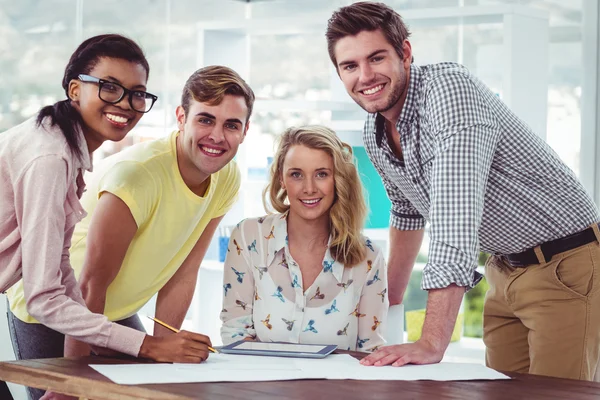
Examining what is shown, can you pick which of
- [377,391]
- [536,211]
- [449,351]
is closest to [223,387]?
[377,391]

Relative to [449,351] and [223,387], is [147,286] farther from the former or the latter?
[449,351]

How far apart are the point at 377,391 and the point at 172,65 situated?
4.34 m

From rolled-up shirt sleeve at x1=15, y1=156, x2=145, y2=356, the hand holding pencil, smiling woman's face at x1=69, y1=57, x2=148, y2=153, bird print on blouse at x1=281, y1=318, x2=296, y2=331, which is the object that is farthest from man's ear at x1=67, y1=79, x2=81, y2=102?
bird print on blouse at x1=281, y1=318, x2=296, y2=331

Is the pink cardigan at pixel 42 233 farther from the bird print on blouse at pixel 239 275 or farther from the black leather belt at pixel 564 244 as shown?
the black leather belt at pixel 564 244

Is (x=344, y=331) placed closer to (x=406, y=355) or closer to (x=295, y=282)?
(x=295, y=282)

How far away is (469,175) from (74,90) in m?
1.00

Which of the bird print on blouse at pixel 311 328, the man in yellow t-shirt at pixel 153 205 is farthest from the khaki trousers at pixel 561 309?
the man in yellow t-shirt at pixel 153 205

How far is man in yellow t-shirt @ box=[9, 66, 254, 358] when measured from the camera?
2.40m

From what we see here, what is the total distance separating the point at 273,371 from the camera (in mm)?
1876

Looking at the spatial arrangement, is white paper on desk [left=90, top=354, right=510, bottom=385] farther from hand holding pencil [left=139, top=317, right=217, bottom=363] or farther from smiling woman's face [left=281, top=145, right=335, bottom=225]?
smiling woman's face [left=281, top=145, right=335, bottom=225]

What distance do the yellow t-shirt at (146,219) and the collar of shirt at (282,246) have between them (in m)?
0.23

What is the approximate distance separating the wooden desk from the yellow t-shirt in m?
0.62

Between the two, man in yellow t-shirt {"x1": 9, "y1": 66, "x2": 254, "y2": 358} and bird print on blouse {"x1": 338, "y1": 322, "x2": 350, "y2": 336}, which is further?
bird print on blouse {"x1": 338, "y1": 322, "x2": 350, "y2": 336}

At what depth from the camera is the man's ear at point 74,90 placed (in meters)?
2.22
